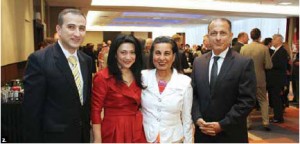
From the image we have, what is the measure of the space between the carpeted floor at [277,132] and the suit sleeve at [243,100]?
90.9 inches

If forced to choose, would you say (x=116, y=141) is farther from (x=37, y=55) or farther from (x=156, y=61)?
(x=37, y=55)

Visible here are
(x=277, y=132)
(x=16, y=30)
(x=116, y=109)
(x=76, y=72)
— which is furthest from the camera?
(x=277, y=132)

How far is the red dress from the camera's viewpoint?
186cm

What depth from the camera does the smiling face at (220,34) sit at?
1.95 meters

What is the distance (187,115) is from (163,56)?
41cm

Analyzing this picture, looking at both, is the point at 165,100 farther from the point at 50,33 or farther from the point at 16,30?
the point at 50,33

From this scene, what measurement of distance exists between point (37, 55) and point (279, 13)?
10570 millimetres

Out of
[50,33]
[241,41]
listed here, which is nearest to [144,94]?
[241,41]

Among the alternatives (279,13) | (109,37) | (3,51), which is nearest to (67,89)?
(3,51)

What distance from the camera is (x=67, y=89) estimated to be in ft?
5.47

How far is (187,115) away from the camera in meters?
1.96

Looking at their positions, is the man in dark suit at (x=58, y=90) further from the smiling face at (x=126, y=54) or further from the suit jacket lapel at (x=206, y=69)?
the suit jacket lapel at (x=206, y=69)

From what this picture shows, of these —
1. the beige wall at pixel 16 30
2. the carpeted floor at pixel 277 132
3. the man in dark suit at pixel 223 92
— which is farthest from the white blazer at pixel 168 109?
the carpeted floor at pixel 277 132

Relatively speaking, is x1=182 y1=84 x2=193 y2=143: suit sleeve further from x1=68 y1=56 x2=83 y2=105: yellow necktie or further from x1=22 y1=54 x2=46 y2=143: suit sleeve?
x1=22 y1=54 x2=46 y2=143: suit sleeve
